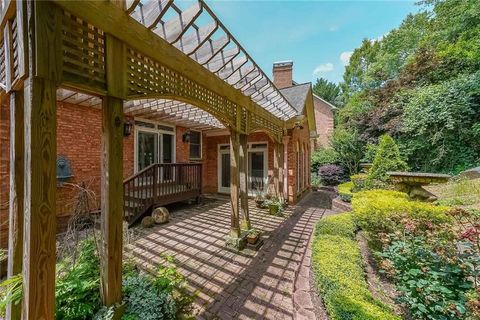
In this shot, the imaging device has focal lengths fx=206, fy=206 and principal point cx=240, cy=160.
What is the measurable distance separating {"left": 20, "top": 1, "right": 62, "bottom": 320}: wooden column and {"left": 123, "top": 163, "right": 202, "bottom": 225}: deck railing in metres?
4.33

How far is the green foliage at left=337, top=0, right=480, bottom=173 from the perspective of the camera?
991 cm

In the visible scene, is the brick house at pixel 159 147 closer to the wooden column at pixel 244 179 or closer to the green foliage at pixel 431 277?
the wooden column at pixel 244 179

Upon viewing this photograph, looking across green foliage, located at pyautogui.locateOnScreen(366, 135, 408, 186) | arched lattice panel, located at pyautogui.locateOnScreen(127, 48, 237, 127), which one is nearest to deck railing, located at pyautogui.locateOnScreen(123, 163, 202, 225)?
arched lattice panel, located at pyautogui.locateOnScreen(127, 48, 237, 127)

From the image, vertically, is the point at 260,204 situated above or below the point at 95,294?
below

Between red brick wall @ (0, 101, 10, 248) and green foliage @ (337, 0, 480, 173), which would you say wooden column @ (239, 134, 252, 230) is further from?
green foliage @ (337, 0, 480, 173)

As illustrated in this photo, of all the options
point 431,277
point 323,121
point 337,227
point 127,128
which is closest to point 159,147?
point 127,128

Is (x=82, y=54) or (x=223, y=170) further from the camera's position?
(x=223, y=170)

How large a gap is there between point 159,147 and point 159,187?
2123 millimetres

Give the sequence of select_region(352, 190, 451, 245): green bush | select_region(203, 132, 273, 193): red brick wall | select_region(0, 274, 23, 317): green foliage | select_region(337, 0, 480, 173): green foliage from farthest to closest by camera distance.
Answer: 1. select_region(203, 132, 273, 193): red brick wall
2. select_region(337, 0, 480, 173): green foliage
3. select_region(352, 190, 451, 245): green bush
4. select_region(0, 274, 23, 317): green foliage

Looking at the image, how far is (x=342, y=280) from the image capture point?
8.50 feet

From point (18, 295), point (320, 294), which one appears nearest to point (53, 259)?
point (18, 295)

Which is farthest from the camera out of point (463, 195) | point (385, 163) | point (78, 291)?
point (385, 163)

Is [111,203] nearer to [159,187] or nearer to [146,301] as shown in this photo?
[146,301]

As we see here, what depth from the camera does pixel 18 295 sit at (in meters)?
1.69
